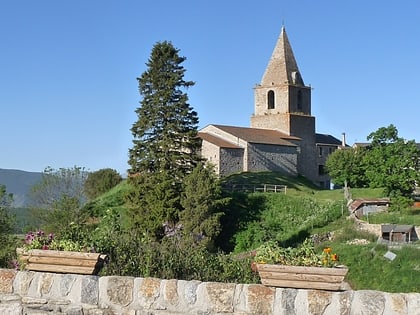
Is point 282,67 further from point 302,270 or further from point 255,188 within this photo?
point 302,270

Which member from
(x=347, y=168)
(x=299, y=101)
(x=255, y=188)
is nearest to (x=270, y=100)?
(x=299, y=101)

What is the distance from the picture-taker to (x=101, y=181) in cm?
5606

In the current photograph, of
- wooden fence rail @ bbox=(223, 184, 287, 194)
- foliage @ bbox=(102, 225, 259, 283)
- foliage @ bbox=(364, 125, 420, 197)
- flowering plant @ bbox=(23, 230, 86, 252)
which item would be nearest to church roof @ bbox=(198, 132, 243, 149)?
wooden fence rail @ bbox=(223, 184, 287, 194)

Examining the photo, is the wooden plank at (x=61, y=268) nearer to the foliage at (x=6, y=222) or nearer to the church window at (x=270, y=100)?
the foliage at (x=6, y=222)

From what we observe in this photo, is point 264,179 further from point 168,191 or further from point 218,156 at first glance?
point 168,191

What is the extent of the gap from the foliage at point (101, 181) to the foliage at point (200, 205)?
785 inches

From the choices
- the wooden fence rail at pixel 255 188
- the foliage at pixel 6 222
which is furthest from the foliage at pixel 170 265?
the wooden fence rail at pixel 255 188

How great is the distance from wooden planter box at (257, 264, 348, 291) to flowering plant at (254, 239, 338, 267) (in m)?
0.20

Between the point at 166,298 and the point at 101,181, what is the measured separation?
5166cm

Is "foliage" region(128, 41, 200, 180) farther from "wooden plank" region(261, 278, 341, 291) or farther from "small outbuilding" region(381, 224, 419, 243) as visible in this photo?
"wooden plank" region(261, 278, 341, 291)

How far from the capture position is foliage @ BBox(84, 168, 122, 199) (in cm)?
5559

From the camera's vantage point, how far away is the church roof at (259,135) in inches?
2175

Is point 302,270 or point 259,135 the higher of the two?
point 259,135

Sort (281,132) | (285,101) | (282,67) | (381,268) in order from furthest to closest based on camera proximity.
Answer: (282,67) < (285,101) < (281,132) < (381,268)
